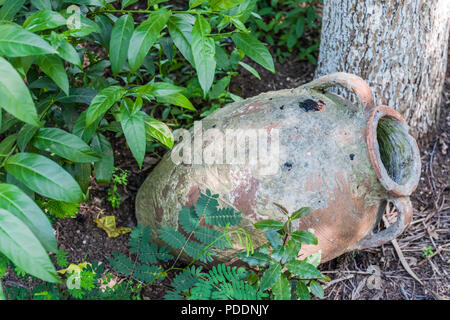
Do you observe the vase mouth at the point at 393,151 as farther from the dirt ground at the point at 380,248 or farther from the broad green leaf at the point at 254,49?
the dirt ground at the point at 380,248

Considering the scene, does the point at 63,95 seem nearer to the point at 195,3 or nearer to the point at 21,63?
A: the point at 21,63

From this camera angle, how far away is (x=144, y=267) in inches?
78.0

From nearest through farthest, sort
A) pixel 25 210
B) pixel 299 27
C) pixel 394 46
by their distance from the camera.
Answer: pixel 25 210 < pixel 394 46 < pixel 299 27

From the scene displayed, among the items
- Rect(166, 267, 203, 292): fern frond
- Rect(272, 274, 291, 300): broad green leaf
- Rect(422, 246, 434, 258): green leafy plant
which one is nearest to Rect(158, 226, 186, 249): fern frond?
Rect(166, 267, 203, 292): fern frond

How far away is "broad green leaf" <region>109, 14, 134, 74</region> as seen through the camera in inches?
71.3

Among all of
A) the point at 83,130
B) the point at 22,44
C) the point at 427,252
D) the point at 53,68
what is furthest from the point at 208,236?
the point at 427,252

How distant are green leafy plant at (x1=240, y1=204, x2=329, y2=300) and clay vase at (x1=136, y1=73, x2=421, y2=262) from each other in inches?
6.2

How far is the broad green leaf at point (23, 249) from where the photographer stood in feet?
4.36

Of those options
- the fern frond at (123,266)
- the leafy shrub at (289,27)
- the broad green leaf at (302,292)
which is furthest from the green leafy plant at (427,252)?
the fern frond at (123,266)

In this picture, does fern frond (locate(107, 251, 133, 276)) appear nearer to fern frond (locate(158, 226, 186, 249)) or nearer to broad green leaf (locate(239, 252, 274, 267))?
fern frond (locate(158, 226, 186, 249))

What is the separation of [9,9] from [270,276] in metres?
1.38

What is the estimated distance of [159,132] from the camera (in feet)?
6.01
